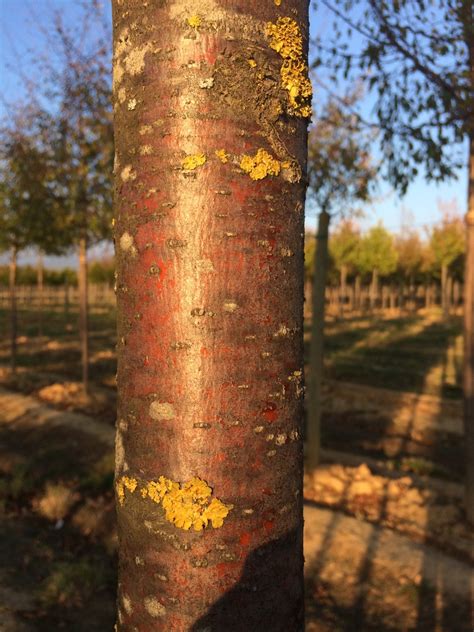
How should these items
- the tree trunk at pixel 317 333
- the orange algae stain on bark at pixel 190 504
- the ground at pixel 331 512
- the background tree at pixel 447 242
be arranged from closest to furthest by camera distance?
the orange algae stain on bark at pixel 190 504 < the ground at pixel 331 512 < the tree trunk at pixel 317 333 < the background tree at pixel 447 242

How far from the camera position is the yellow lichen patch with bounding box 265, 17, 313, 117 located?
1.09m

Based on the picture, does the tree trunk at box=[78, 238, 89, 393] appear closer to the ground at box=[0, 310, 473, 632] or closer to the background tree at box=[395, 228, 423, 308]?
the ground at box=[0, 310, 473, 632]

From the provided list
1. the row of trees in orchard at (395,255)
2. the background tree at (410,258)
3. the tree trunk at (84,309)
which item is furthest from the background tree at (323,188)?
the background tree at (410,258)

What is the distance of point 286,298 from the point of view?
3.58ft

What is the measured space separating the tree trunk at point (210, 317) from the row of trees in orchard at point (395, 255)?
3166 cm

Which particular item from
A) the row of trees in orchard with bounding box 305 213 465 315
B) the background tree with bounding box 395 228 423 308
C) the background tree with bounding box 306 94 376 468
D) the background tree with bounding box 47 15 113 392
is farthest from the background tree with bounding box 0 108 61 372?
the background tree with bounding box 395 228 423 308

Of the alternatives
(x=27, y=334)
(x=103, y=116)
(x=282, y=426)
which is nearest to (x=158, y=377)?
(x=282, y=426)

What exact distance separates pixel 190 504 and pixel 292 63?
85cm

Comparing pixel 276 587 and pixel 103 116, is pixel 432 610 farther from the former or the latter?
pixel 103 116

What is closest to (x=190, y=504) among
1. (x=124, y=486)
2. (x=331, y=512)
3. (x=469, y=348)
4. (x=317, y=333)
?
(x=124, y=486)

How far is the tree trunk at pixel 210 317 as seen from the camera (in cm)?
102

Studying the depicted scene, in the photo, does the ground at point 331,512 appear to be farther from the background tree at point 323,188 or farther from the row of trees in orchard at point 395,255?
the row of trees in orchard at point 395,255

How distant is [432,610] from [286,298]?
384 centimetres

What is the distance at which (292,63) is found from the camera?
1138 mm
